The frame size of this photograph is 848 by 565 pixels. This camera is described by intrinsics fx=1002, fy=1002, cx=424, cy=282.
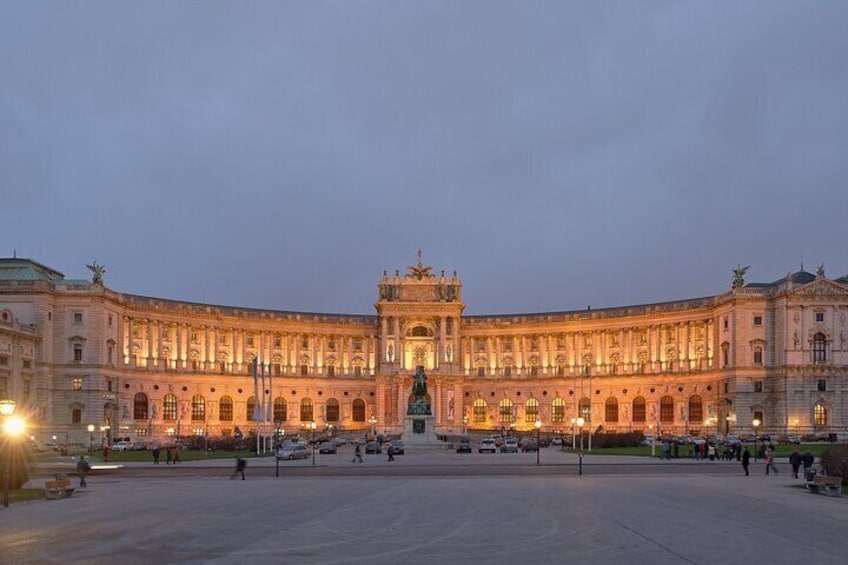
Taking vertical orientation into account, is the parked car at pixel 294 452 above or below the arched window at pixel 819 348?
below

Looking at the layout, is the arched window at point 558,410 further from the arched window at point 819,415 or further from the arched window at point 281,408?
the arched window at point 819,415

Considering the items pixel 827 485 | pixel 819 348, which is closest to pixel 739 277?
pixel 819 348

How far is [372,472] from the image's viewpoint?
63.3 metres

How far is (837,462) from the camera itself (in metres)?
49.6

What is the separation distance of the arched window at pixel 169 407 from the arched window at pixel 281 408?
17925 millimetres

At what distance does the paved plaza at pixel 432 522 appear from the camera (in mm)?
26188

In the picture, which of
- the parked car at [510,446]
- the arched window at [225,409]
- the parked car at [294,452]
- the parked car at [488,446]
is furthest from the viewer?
the arched window at [225,409]

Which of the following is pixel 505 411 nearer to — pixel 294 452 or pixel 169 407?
pixel 169 407

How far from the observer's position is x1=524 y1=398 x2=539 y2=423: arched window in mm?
163625

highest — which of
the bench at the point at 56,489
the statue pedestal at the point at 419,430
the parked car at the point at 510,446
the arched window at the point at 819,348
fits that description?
the arched window at the point at 819,348

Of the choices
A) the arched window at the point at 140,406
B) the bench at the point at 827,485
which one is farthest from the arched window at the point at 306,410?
the bench at the point at 827,485

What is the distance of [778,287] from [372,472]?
284ft

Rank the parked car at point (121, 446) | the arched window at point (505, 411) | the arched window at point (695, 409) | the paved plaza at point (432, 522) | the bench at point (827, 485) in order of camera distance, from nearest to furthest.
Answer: the paved plaza at point (432, 522) → the bench at point (827, 485) → the parked car at point (121, 446) → the arched window at point (695, 409) → the arched window at point (505, 411)

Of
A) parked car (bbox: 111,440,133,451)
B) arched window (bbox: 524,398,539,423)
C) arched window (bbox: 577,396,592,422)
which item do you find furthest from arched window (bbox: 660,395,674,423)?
parked car (bbox: 111,440,133,451)
